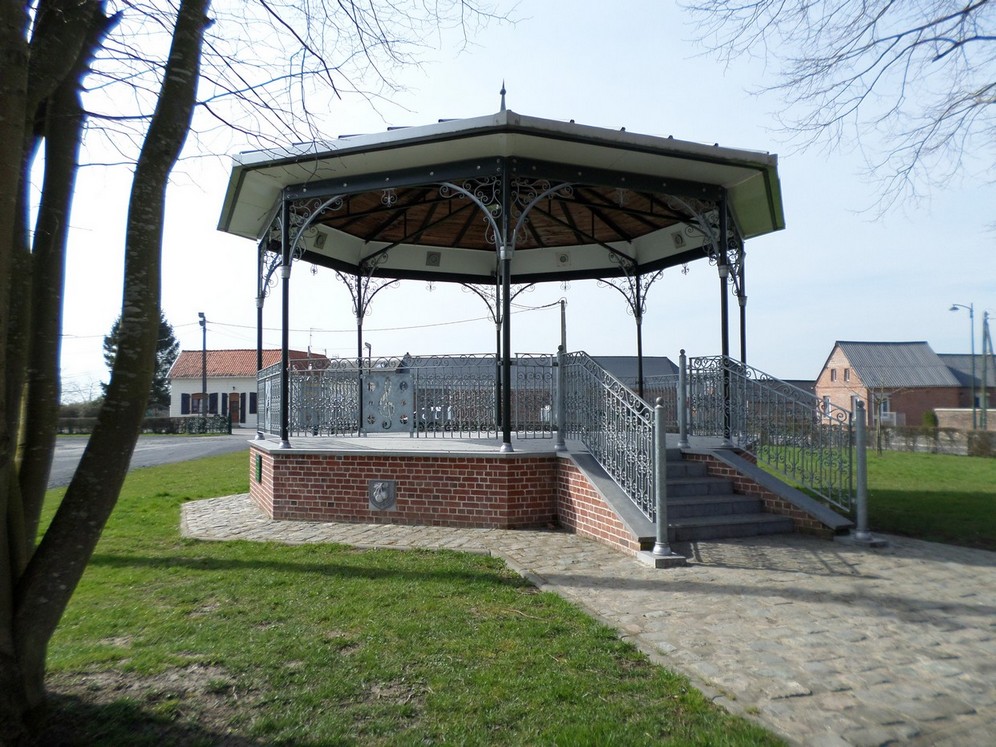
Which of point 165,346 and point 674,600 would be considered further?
point 165,346

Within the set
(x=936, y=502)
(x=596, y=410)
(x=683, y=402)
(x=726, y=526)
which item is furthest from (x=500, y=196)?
(x=936, y=502)

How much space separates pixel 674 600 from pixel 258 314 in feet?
26.7

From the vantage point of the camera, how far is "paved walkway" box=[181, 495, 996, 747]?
3346 millimetres


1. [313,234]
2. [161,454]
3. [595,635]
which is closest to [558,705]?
[595,635]

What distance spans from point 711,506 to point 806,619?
10.2 ft

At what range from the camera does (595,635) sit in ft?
14.2

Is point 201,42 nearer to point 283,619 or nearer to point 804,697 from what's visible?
point 283,619

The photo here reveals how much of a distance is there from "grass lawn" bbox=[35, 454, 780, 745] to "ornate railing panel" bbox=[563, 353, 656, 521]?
1.75m

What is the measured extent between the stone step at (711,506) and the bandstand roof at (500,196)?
12.8ft

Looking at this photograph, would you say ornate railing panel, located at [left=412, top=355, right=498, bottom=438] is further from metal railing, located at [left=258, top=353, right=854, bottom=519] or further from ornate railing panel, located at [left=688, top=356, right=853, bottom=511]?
ornate railing panel, located at [left=688, top=356, right=853, bottom=511]

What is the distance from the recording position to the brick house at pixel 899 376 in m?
53.5

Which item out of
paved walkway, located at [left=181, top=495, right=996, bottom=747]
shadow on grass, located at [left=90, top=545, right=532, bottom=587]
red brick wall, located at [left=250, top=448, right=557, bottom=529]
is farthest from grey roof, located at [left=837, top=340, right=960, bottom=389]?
shadow on grass, located at [left=90, top=545, right=532, bottom=587]

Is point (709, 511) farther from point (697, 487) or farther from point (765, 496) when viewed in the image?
point (765, 496)

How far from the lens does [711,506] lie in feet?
25.5
